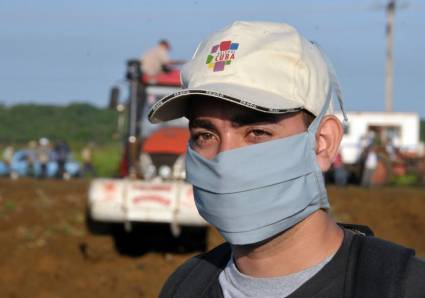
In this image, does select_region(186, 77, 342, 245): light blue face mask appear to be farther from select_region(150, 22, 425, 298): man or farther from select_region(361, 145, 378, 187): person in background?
select_region(361, 145, 378, 187): person in background

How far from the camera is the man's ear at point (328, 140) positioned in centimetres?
292

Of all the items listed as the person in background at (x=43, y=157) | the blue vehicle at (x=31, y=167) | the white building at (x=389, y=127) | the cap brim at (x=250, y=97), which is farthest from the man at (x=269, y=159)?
the white building at (x=389, y=127)

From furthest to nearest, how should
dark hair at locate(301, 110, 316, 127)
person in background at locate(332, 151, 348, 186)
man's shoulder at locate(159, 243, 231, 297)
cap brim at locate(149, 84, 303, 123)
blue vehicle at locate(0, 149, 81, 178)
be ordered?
blue vehicle at locate(0, 149, 81, 178)
person in background at locate(332, 151, 348, 186)
man's shoulder at locate(159, 243, 231, 297)
dark hair at locate(301, 110, 316, 127)
cap brim at locate(149, 84, 303, 123)

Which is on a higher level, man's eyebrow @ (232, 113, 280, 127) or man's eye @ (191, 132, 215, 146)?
man's eyebrow @ (232, 113, 280, 127)

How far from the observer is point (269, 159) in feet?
9.27

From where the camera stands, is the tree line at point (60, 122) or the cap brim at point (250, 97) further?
the tree line at point (60, 122)

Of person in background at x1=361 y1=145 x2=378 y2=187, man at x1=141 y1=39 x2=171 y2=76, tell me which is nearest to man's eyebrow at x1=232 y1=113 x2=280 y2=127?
man at x1=141 y1=39 x2=171 y2=76

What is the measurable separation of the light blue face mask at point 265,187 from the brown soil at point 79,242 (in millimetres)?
10618

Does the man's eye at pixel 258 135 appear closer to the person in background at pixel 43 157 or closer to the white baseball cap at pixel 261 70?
the white baseball cap at pixel 261 70

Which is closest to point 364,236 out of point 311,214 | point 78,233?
point 311,214

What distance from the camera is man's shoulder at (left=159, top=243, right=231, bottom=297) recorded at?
3055 mm

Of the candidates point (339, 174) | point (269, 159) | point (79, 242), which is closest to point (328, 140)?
point (269, 159)

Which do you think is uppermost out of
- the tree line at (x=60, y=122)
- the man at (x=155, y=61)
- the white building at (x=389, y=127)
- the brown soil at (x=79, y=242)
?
the man at (x=155, y=61)

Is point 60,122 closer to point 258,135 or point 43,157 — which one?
point 43,157
